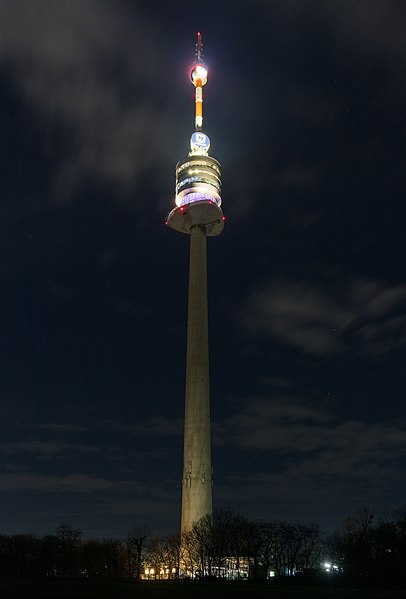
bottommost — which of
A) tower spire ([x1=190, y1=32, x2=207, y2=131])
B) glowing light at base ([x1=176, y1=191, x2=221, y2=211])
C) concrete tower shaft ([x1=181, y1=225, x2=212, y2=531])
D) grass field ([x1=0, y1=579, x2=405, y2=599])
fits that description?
grass field ([x1=0, y1=579, x2=405, y2=599])

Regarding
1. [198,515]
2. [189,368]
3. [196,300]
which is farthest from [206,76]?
[198,515]

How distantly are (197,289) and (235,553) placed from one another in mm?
62541

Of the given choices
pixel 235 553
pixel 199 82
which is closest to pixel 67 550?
pixel 235 553

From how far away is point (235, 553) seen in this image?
114000 mm

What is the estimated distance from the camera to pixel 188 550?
116688 millimetres

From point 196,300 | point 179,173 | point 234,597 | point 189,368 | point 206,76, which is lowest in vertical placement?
point 234,597

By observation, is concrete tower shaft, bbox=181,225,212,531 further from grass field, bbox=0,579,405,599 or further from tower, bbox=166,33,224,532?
grass field, bbox=0,579,405,599

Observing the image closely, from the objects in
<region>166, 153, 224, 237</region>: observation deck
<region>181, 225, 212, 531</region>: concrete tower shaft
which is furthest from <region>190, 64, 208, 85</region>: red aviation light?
<region>181, 225, 212, 531</region>: concrete tower shaft

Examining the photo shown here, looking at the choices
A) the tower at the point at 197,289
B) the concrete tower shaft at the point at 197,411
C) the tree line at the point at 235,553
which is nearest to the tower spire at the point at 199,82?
the tower at the point at 197,289

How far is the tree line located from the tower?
841cm

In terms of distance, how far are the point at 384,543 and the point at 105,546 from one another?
2914 inches

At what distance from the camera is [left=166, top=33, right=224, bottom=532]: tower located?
135 metres

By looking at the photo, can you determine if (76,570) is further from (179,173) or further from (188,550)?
(179,173)

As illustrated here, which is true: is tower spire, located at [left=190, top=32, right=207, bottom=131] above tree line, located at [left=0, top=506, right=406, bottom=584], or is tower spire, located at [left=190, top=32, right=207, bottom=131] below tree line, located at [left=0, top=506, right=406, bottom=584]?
above
